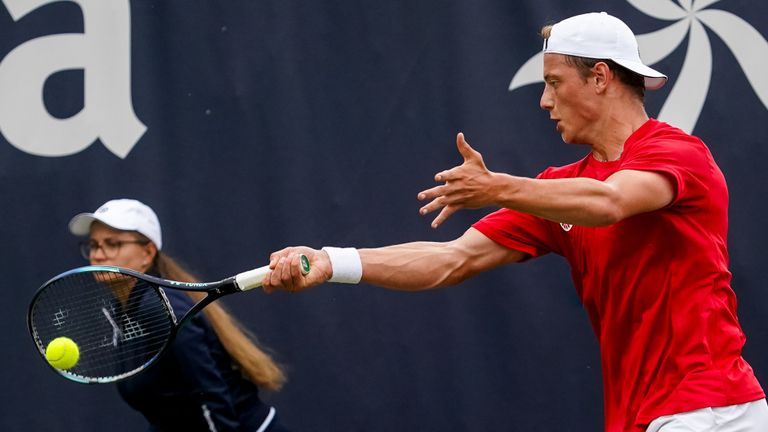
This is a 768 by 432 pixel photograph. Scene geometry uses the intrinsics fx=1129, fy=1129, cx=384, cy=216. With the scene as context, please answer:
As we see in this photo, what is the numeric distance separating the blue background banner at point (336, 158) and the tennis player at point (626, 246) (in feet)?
2.98

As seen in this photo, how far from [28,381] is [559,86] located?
2.35 meters

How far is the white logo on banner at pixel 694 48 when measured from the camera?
4043 millimetres

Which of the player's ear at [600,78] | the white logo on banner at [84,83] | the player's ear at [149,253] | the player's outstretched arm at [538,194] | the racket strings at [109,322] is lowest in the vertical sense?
the racket strings at [109,322]

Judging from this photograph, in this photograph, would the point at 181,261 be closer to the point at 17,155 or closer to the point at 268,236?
the point at 268,236

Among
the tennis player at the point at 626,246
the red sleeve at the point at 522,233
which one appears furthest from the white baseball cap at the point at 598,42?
the red sleeve at the point at 522,233

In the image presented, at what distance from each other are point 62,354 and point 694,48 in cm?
242

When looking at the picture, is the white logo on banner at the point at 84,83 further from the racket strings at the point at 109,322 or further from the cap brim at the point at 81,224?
the racket strings at the point at 109,322

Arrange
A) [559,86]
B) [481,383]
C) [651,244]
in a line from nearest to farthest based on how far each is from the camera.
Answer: [651,244] < [559,86] < [481,383]

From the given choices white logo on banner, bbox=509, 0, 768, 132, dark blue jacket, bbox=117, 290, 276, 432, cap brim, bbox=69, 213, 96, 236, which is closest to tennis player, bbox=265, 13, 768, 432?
dark blue jacket, bbox=117, 290, 276, 432

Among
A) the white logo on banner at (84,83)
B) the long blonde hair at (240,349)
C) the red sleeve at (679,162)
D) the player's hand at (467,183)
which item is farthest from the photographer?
the white logo on banner at (84,83)

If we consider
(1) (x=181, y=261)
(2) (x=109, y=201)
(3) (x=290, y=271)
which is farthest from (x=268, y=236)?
(3) (x=290, y=271)

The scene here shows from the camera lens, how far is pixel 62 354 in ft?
11.0

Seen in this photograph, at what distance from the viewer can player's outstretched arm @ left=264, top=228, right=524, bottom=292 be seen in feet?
10.0

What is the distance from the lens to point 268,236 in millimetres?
4168
